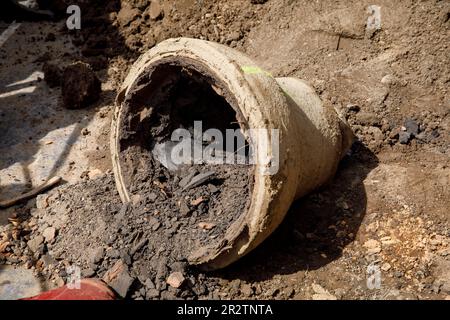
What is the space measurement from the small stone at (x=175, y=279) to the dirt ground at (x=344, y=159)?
0.16 ft

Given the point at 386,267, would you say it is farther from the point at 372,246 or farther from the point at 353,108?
the point at 353,108

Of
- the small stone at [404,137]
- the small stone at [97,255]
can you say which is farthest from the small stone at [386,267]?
the small stone at [97,255]

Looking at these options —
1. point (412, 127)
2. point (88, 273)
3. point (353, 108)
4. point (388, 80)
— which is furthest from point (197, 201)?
A: point (388, 80)

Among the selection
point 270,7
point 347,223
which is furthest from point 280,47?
point 347,223

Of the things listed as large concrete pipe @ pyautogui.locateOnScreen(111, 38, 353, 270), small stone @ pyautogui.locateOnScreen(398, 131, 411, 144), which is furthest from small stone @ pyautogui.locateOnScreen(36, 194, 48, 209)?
small stone @ pyautogui.locateOnScreen(398, 131, 411, 144)

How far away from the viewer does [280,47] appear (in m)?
4.83

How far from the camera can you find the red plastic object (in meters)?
2.69

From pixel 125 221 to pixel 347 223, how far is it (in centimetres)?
154

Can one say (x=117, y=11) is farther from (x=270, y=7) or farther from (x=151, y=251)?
(x=151, y=251)

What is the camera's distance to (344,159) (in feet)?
13.0

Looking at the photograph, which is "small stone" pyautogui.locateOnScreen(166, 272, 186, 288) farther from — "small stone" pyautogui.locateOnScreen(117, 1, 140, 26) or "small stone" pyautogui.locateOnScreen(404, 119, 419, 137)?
"small stone" pyautogui.locateOnScreen(117, 1, 140, 26)

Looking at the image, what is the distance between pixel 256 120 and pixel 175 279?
1091 mm

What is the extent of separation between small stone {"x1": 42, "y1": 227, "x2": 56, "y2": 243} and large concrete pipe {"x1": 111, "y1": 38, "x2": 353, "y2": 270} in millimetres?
579

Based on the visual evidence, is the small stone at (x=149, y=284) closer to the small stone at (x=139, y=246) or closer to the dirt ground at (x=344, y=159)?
the dirt ground at (x=344, y=159)
